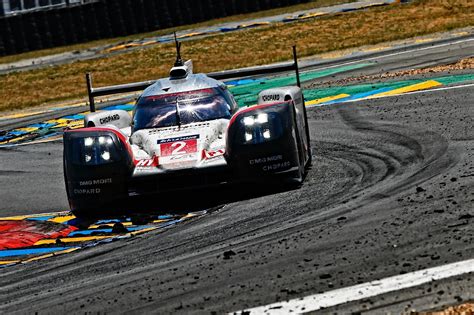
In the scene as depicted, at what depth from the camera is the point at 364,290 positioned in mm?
6355

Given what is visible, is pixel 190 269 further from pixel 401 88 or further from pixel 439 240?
pixel 401 88

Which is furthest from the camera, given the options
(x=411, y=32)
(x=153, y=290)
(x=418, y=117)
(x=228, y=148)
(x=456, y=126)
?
(x=411, y=32)

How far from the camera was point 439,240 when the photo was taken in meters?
7.24

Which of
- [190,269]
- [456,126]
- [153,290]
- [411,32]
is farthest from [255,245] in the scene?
[411,32]

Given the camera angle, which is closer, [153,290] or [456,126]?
[153,290]

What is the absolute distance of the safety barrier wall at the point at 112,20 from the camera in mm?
31031

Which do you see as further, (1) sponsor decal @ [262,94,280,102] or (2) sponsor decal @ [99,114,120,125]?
(2) sponsor decal @ [99,114,120,125]

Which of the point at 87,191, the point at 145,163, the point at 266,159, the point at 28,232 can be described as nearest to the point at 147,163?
the point at 145,163

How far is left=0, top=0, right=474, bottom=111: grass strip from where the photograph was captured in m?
24.2

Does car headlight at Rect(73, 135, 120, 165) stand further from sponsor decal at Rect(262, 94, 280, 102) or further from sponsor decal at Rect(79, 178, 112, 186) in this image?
sponsor decal at Rect(262, 94, 280, 102)

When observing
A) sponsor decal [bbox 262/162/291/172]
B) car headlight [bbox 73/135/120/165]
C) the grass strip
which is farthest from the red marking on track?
the grass strip

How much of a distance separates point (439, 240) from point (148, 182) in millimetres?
3895

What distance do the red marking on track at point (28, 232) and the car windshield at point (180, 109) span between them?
1.70 m

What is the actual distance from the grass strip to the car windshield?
11.5 metres
